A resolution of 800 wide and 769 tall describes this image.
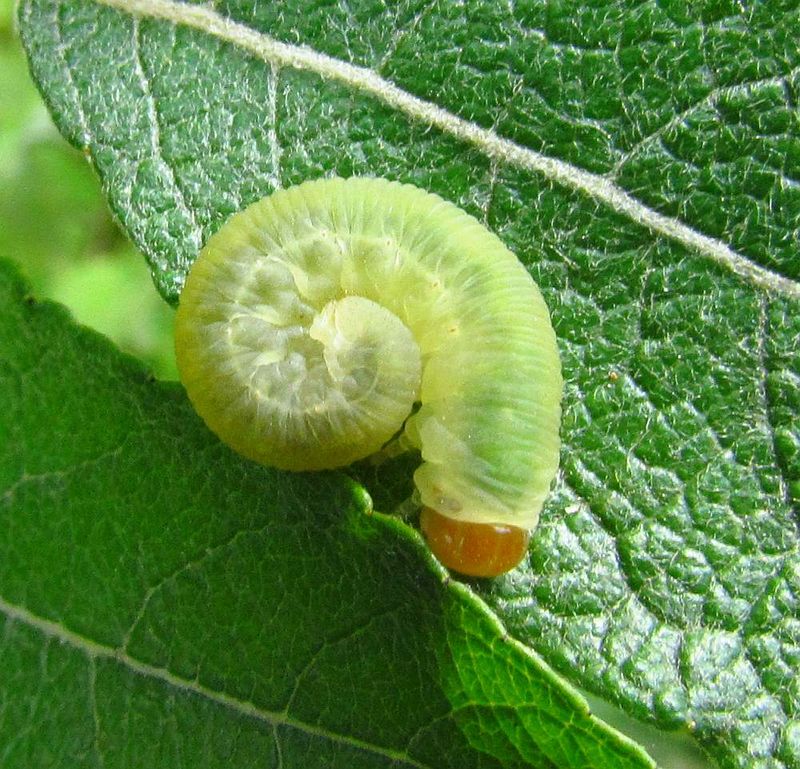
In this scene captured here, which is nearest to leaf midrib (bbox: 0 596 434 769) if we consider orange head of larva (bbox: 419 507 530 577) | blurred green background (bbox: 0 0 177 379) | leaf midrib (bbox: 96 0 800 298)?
orange head of larva (bbox: 419 507 530 577)

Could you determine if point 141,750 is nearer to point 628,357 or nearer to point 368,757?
point 368,757

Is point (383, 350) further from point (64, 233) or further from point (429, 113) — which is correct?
point (64, 233)

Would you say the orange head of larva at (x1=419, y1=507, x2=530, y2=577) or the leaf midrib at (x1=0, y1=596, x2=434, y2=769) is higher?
the orange head of larva at (x1=419, y1=507, x2=530, y2=577)

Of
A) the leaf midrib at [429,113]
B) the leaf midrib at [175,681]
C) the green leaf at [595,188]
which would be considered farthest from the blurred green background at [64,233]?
the leaf midrib at [175,681]

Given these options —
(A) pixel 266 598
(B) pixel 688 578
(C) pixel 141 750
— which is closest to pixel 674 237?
(B) pixel 688 578

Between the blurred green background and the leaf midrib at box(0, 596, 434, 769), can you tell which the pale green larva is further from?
the blurred green background

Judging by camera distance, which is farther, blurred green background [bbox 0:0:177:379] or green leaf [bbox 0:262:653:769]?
blurred green background [bbox 0:0:177:379]

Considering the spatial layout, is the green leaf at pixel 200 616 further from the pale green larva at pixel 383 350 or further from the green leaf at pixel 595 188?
the green leaf at pixel 595 188

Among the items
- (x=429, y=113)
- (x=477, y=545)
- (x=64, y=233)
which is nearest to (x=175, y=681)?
(x=477, y=545)
